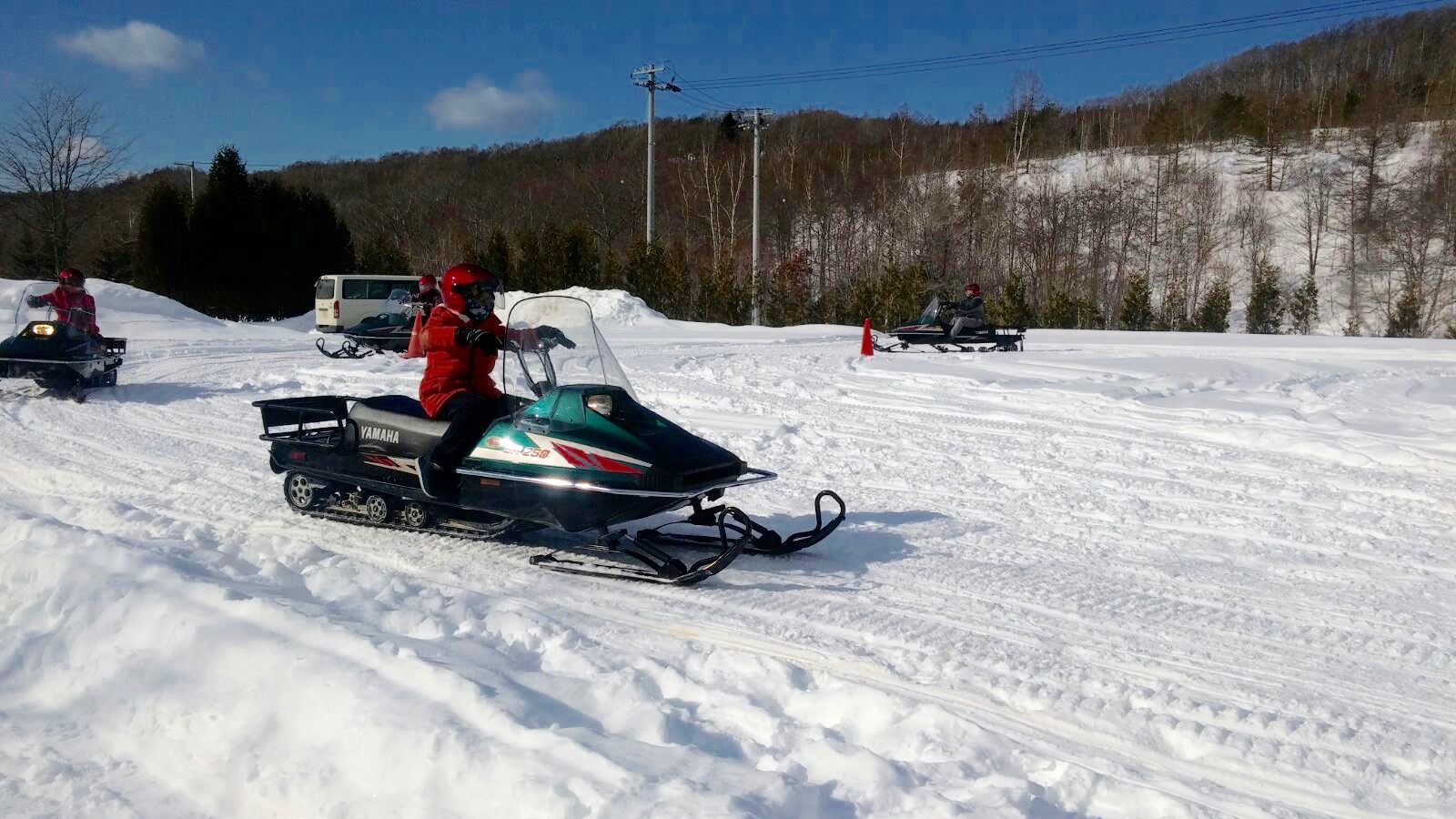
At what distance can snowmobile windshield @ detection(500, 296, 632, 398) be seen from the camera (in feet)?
17.3

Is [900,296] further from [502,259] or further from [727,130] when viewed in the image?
[727,130]

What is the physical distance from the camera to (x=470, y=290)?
5.55m

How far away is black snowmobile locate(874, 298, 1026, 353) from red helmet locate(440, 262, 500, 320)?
12788mm

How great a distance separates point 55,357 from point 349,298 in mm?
15284

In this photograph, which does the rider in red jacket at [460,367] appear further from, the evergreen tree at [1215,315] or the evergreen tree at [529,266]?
the evergreen tree at [529,266]

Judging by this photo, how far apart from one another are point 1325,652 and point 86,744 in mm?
4498

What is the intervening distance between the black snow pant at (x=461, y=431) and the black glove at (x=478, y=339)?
30 centimetres

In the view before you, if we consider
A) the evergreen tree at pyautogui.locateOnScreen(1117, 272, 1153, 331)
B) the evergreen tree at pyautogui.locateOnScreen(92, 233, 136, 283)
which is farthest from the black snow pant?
the evergreen tree at pyautogui.locateOnScreen(92, 233, 136, 283)

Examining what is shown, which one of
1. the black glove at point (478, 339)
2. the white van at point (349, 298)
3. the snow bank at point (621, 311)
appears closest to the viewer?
the black glove at point (478, 339)

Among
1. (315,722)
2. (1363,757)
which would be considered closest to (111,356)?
(315,722)

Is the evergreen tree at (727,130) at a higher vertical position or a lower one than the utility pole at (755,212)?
higher

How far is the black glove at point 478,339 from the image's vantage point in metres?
5.24

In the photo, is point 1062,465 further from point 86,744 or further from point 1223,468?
point 86,744

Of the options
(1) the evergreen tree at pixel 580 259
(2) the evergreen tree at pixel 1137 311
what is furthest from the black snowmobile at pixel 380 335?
(2) the evergreen tree at pixel 1137 311
